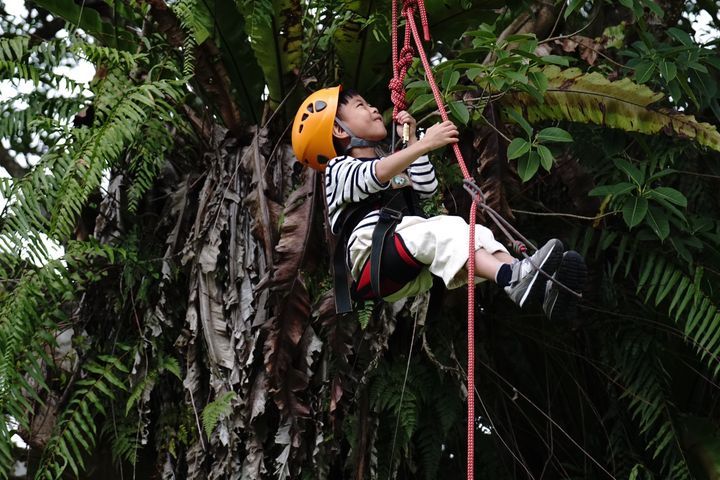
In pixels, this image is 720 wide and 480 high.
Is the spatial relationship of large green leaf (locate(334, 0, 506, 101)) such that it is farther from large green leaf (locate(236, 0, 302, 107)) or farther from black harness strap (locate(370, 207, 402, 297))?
black harness strap (locate(370, 207, 402, 297))

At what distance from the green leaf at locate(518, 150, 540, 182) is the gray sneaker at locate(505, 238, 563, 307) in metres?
0.91

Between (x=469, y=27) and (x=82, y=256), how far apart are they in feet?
6.45

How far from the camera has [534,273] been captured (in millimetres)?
2662

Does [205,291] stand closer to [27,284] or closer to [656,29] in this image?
[27,284]

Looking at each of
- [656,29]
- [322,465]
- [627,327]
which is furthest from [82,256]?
[656,29]

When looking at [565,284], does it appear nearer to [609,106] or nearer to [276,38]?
[609,106]

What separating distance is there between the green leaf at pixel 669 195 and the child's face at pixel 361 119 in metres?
1.18

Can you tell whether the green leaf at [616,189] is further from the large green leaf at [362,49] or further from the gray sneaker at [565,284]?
the gray sneaker at [565,284]

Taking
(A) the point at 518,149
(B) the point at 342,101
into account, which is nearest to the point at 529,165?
(A) the point at 518,149

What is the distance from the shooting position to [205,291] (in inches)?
171

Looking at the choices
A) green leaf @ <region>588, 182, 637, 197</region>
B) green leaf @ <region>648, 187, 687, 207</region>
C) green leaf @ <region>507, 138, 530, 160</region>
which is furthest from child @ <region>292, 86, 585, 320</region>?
A: green leaf @ <region>648, 187, 687, 207</region>

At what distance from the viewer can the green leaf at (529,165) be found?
3.60 m

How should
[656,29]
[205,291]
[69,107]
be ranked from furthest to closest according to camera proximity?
[656,29]
[69,107]
[205,291]

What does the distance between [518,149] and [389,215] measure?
0.72 meters
